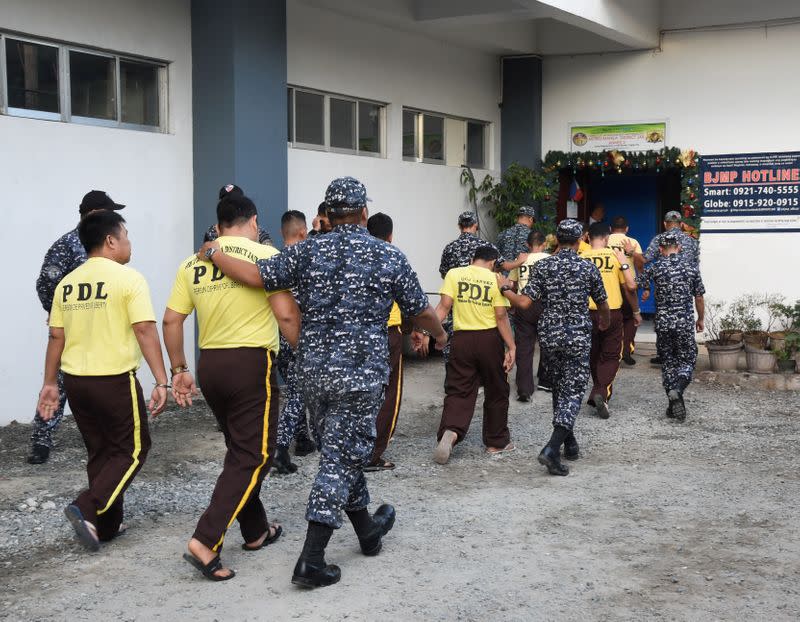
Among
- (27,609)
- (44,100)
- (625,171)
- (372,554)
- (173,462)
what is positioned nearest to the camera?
(27,609)

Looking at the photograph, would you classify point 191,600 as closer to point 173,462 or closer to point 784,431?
point 173,462

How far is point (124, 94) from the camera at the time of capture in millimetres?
9406

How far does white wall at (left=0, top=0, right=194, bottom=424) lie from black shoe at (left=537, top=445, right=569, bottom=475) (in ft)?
14.3

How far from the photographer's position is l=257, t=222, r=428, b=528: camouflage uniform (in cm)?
465

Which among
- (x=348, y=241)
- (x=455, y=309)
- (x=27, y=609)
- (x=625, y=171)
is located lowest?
(x=27, y=609)

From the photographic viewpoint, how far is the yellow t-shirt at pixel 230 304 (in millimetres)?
4875

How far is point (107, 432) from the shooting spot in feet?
17.0

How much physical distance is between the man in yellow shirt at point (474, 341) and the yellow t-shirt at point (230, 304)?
2.64 m

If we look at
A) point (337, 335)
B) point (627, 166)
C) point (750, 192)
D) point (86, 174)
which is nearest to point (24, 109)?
point (86, 174)

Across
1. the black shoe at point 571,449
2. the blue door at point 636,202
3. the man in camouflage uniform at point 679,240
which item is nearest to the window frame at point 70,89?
the black shoe at point 571,449

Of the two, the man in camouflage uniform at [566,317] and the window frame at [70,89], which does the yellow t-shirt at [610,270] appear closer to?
the man in camouflage uniform at [566,317]

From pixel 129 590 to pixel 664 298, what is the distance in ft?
19.8

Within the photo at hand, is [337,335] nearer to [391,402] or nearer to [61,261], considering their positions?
[391,402]

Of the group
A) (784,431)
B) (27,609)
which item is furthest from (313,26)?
(27,609)
